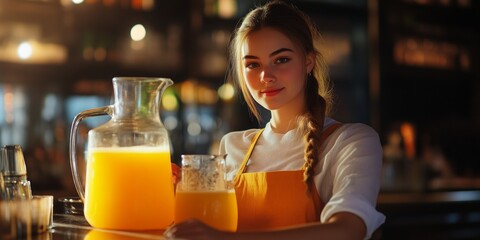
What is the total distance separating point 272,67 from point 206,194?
0.52 m

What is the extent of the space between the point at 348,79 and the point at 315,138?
4.10 m

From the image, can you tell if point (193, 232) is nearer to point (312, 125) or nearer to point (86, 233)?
point (86, 233)

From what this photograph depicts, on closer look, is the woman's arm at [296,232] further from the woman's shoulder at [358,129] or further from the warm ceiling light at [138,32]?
the warm ceiling light at [138,32]

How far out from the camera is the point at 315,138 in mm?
1710

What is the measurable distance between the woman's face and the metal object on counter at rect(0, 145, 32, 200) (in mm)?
608

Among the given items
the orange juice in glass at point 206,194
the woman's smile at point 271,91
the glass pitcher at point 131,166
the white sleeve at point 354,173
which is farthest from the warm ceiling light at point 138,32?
the orange juice in glass at point 206,194

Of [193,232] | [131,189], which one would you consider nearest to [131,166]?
[131,189]

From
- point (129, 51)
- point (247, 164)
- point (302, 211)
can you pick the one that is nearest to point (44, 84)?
point (129, 51)

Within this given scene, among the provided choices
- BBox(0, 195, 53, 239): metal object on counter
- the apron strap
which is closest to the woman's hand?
BBox(0, 195, 53, 239): metal object on counter

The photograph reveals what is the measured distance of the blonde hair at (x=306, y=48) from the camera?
1723mm

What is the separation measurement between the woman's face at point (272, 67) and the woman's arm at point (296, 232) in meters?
0.45

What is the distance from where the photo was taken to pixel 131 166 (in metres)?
1.37

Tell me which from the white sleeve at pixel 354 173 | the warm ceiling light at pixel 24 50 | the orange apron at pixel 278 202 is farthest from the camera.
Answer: the warm ceiling light at pixel 24 50

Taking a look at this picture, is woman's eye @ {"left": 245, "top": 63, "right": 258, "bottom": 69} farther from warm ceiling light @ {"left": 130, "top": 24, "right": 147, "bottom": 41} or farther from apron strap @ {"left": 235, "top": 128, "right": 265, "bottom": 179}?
warm ceiling light @ {"left": 130, "top": 24, "right": 147, "bottom": 41}
